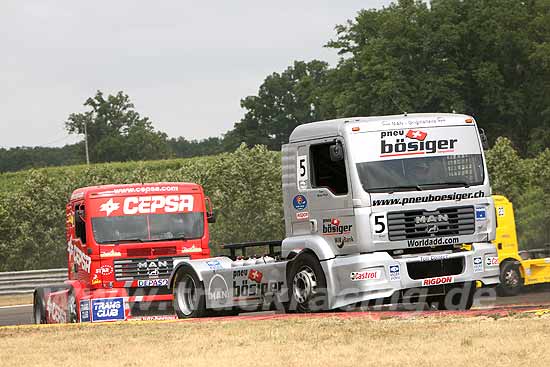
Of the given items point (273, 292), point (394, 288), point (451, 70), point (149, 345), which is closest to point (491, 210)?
point (394, 288)

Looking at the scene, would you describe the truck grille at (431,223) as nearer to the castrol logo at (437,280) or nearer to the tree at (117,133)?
the castrol logo at (437,280)

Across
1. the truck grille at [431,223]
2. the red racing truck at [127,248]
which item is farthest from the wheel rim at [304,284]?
the red racing truck at [127,248]

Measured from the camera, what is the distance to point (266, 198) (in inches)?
1469

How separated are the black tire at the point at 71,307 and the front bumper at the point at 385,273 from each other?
592cm

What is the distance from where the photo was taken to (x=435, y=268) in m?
14.7

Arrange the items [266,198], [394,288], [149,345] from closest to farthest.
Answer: [149,345], [394,288], [266,198]

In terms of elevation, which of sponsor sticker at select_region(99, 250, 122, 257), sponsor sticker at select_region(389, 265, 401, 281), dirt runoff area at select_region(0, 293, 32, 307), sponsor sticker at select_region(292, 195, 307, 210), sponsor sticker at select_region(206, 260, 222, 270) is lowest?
dirt runoff area at select_region(0, 293, 32, 307)

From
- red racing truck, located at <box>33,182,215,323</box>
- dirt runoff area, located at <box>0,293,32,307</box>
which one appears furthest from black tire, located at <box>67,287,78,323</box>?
dirt runoff area, located at <box>0,293,32,307</box>

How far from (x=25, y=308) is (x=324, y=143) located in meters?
14.9

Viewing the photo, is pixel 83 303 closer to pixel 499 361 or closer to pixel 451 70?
pixel 499 361

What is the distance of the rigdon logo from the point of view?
14656mm

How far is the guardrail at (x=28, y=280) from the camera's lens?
3147 centimetres

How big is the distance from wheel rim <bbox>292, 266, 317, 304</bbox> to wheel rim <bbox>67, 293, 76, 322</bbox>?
17.3 feet

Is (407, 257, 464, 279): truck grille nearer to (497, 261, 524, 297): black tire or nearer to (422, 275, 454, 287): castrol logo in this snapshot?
(422, 275, 454, 287): castrol logo
